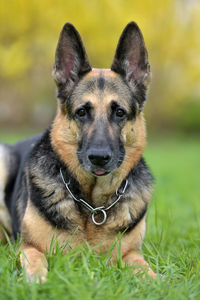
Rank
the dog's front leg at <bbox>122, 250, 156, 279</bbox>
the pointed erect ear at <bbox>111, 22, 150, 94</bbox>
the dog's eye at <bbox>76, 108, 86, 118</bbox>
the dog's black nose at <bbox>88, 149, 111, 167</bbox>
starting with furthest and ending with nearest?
the pointed erect ear at <bbox>111, 22, 150, 94</bbox>
the dog's eye at <bbox>76, 108, 86, 118</bbox>
the dog's black nose at <bbox>88, 149, 111, 167</bbox>
the dog's front leg at <bbox>122, 250, 156, 279</bbox>

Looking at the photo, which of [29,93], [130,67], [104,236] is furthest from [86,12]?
[104,236]

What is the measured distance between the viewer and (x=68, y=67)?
3.66 meters

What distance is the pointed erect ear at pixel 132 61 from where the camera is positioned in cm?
357

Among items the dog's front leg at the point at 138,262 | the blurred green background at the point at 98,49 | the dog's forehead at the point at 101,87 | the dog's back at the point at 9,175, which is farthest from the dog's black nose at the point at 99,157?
the blurred green background at the point at 98,49

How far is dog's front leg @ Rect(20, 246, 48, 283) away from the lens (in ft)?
8.55

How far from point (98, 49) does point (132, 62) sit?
14190mm

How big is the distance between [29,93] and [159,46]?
779cm

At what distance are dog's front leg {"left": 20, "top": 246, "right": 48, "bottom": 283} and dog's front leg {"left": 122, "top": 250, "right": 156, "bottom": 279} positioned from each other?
0.67 metres

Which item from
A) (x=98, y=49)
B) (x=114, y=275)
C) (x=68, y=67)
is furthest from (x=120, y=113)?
(x=98, y=49)

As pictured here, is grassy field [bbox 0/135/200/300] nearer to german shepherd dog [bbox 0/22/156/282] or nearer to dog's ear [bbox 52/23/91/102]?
german shepherd dog [bbox 0/22/156/282]

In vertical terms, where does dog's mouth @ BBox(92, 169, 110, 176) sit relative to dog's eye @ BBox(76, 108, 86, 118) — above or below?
below

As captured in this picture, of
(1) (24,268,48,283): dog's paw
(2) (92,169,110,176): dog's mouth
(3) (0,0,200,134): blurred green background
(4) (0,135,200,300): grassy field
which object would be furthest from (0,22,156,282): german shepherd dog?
(3) (0,0,200,134): blurred green background

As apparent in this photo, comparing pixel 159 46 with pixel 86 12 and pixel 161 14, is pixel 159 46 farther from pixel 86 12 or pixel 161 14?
pixel 86 12

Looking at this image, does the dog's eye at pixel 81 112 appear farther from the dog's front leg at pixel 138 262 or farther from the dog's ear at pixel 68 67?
the dog's front leg at pixel 138 262
